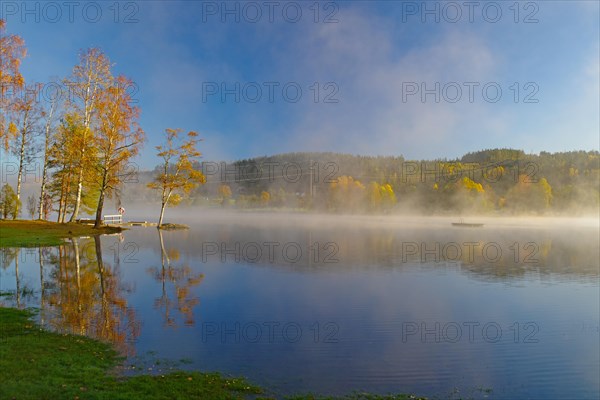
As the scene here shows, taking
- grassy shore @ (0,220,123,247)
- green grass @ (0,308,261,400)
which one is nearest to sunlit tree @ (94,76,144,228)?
grassy shore @ (0,220,123,247)

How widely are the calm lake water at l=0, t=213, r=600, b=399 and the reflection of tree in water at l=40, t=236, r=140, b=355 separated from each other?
9 cm

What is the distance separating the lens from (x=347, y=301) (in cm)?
2333

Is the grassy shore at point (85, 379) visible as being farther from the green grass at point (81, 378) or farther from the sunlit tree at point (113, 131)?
the sunlit tree at point (113, 131)

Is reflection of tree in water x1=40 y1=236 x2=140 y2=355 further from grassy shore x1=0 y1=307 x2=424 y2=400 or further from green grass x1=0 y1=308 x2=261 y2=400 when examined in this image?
grassy shore x1=0 y1=307 x2=424 y2=400

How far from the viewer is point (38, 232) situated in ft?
158

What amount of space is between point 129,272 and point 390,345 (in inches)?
830

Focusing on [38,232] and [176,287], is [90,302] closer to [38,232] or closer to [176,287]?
[176,287]

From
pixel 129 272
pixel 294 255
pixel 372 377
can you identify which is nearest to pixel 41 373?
pixel 372 377

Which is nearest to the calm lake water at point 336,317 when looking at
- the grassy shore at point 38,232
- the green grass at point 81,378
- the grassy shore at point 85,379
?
the grassy shore at point 85,379

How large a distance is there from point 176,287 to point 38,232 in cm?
3279

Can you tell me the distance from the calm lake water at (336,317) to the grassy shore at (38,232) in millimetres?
3644

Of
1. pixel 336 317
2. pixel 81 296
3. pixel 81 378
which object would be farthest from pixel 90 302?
pixel 336 317

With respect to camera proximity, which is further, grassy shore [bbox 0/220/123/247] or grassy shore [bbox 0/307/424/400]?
grassy shore [bbox 0/220/123/247]

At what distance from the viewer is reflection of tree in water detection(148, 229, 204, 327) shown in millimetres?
19375
